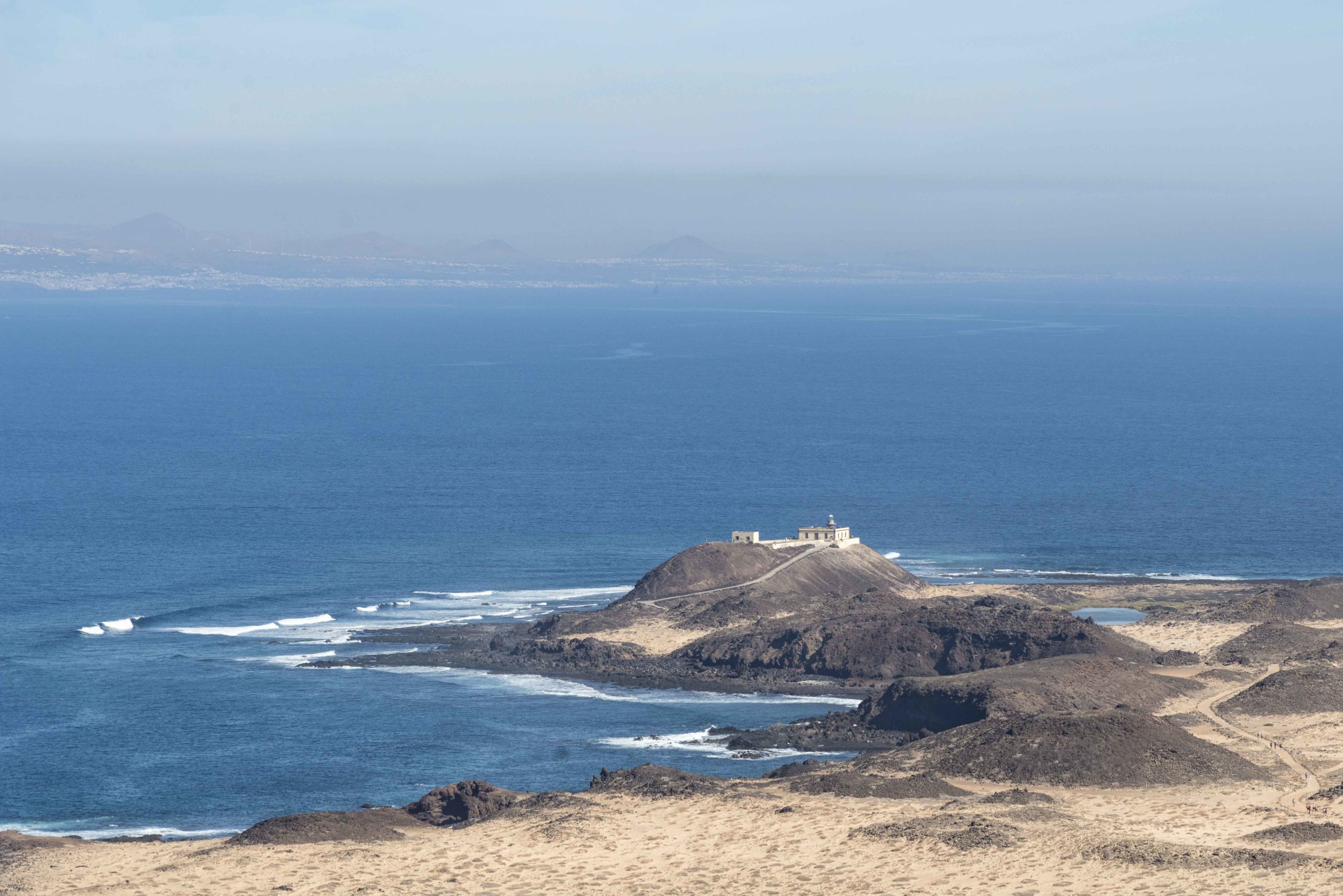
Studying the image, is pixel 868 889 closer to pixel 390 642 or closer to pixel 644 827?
pixel 644 827

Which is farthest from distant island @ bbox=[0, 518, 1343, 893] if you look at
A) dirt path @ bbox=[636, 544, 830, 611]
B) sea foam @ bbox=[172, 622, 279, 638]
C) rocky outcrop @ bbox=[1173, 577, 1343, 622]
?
sea foam @ bbox=[172, 622, 279, 638]

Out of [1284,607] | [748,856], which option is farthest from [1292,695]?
[748,856]

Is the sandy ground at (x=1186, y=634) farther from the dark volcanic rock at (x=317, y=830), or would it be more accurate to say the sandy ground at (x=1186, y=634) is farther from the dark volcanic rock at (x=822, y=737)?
the dark volcanic rock at (x=317, y=830)

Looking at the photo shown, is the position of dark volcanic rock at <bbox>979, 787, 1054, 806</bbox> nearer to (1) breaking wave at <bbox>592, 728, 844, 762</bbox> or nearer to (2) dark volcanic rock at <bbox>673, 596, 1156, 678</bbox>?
(1) breaking wave at <bbox>592, 728, 844, 762</bbox>

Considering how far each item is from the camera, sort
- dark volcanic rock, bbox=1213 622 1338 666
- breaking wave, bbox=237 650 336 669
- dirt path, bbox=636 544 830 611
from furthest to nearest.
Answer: dirt path, bbox=636 544 830 611 → breaking wave, bbox=237 650 336 669 → dark volcanic rock, bbox=1213 622 1338 666

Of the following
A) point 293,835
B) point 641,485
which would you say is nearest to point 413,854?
point 293,835

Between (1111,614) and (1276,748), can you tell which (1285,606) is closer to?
(1111,614)
